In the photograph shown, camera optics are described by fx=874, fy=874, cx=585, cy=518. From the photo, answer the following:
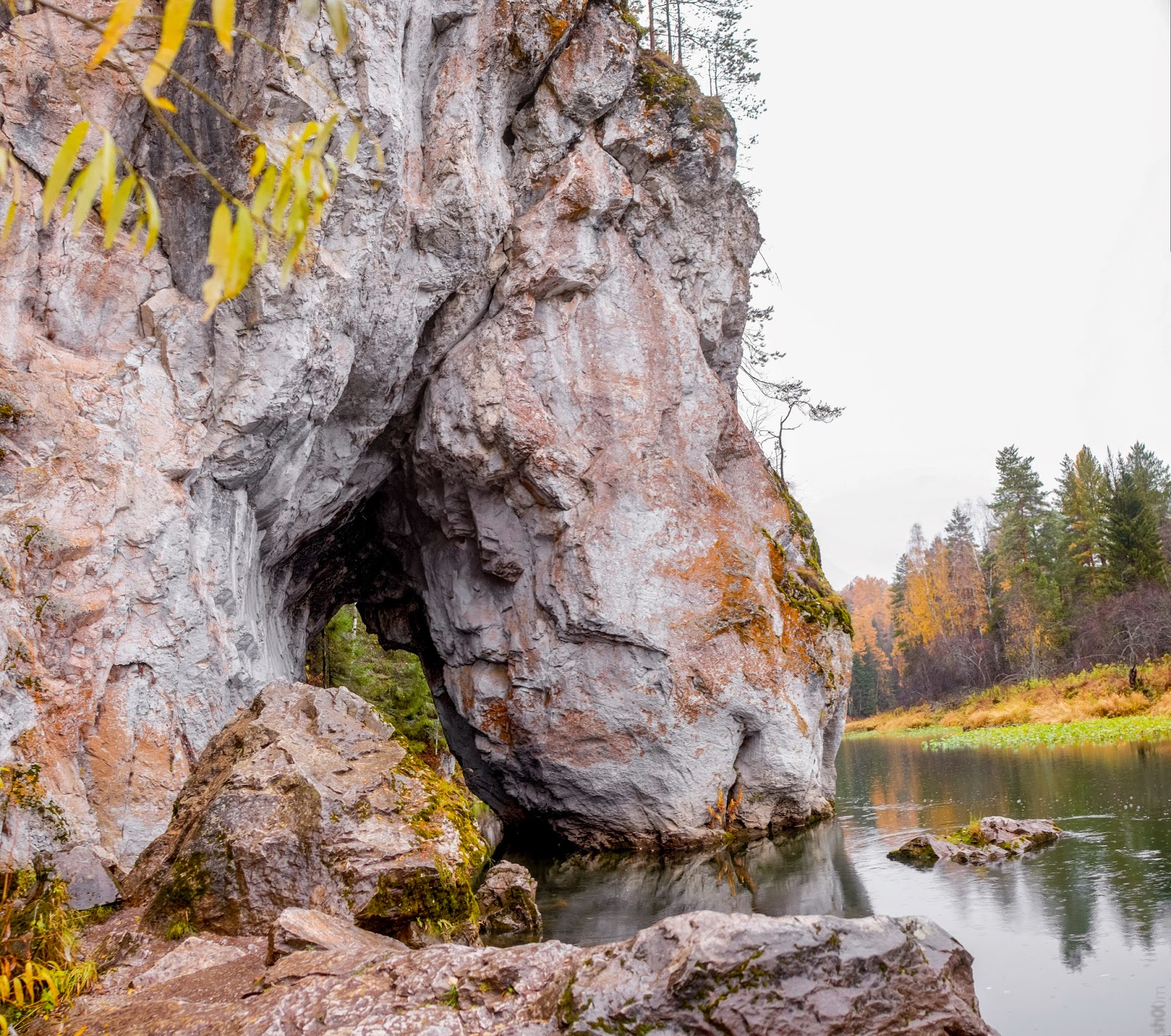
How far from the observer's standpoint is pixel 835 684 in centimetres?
1786

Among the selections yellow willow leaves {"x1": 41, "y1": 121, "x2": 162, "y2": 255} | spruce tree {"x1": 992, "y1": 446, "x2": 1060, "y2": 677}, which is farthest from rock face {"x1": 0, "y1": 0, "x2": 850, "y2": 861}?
spruce tree {"x1": 992, "y1": 446, "x2": 1060, "y2": 677}

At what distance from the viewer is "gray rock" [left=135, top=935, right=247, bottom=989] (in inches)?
196

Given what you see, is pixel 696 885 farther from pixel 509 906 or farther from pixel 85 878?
pixel 85 878

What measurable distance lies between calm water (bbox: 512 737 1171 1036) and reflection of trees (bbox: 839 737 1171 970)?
0.12 ft

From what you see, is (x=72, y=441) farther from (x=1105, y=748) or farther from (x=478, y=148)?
(x=1105, y=748)

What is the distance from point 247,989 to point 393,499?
588 inches

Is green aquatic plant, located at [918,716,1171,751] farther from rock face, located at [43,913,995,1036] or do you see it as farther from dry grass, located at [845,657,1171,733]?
rock face, located at [43,913,995,1036]

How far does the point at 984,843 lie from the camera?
12.0 m

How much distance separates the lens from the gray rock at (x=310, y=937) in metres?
4.84

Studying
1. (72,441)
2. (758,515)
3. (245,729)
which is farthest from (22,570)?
(758,515)

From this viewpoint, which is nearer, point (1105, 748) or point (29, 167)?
point (29, 167)

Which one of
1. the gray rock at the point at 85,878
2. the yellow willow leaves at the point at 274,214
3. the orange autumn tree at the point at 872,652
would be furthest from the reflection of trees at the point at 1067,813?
the orange autumn tree at the point at 872,652

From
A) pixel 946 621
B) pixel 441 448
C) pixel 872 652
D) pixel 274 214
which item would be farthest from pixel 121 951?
pixel 872 652

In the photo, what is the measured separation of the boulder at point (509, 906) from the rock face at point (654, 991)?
5.31 meters
